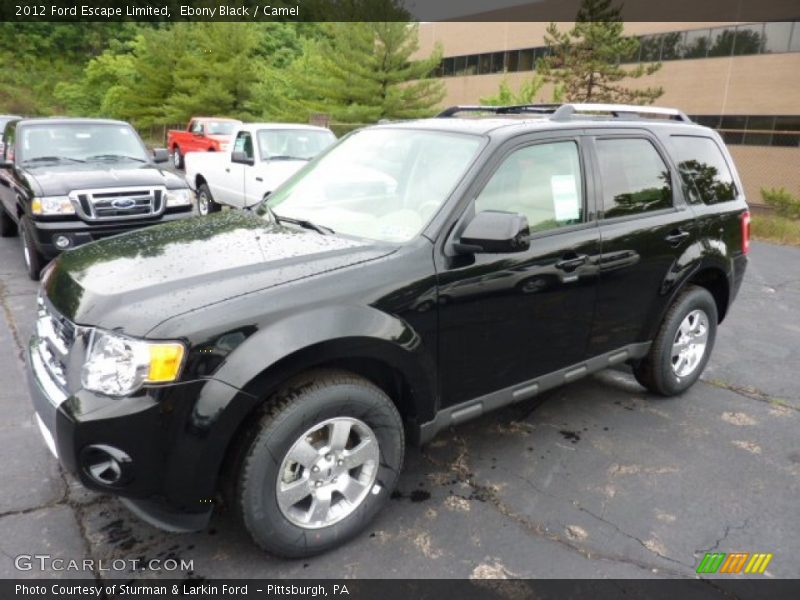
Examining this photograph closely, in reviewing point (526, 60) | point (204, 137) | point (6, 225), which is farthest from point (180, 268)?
point (526, 60)

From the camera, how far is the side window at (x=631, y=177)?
11.8ft

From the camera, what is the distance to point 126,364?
87.8 inches

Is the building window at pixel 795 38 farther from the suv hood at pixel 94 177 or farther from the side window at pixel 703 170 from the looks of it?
the suv hood at pixel 94 177

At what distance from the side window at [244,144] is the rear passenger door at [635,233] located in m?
6.84

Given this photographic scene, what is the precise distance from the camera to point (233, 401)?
2.26 meters

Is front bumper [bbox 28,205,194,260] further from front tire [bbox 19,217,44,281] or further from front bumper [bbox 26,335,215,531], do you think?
front bumper [bbox 26,335,215,531]

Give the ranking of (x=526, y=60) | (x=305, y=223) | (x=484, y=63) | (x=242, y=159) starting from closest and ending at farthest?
(x=305, y=223)
(x=242, y=159)
(x=526, y=60)
(x=484, y=63)

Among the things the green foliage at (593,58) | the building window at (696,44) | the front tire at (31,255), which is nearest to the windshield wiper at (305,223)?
the front tire at (31,255)

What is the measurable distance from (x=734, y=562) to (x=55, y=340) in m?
3.16

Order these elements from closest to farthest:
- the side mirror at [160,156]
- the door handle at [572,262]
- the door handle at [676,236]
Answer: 1. the door handle at [572,262]
2. the door handle at [676,236]
3. the side mirror at [160,156]

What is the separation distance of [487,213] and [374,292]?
641mm

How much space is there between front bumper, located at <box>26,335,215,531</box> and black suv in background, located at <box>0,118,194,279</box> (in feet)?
15.0

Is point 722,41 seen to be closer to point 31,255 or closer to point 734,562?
point 31,255

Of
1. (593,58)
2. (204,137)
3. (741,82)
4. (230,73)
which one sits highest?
(593,58)
